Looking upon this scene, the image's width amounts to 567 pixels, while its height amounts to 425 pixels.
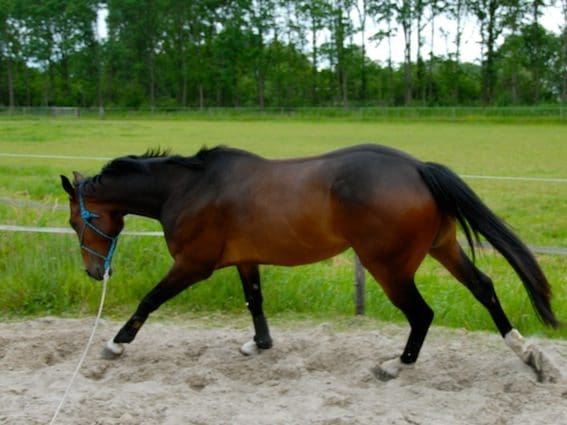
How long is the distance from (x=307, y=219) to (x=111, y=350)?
1580 millimetres

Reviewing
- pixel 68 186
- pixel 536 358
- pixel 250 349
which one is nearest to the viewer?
pixel 536 358

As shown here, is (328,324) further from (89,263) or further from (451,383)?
(89,263)

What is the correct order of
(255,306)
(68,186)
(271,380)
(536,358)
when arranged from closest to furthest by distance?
(536,358) → (271,380) → (68,186) → (255,306)

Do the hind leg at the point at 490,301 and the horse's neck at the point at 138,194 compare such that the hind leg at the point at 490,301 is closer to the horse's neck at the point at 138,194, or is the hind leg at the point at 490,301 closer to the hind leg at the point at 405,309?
the hind leg at the point at 405,309

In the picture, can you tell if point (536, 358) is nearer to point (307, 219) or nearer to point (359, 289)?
point (307, 219)

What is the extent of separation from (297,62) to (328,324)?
63.5 meters

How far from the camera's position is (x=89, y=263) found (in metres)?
4.60

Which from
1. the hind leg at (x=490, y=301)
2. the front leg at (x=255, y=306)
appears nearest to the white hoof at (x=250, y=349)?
the front leg at (x=255, y=306)

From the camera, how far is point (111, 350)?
4449mm

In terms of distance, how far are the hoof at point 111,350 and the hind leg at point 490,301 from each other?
7.03 ft

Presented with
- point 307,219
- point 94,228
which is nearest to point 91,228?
point 94,228

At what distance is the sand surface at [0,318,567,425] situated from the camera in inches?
138

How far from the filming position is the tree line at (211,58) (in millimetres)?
Answer: 62062

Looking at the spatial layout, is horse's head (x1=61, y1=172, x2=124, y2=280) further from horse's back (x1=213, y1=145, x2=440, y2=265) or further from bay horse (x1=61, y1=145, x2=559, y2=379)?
horse's back (x1=213, y1=145, x2=440, y2=265)
